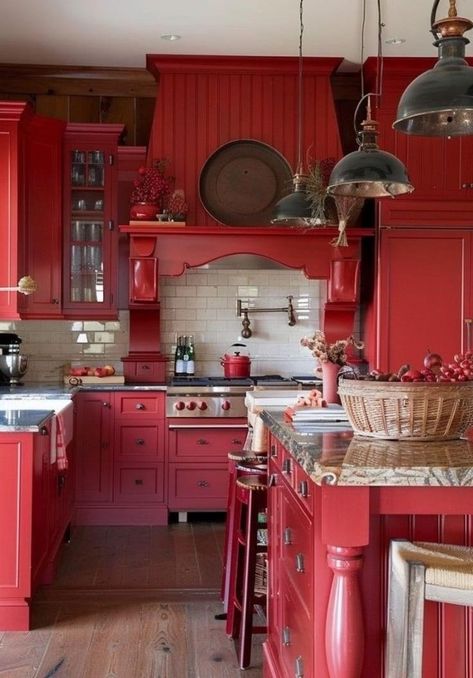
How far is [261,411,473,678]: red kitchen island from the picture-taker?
203cm

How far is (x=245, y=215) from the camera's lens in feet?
19.2

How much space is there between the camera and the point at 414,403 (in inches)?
90.9

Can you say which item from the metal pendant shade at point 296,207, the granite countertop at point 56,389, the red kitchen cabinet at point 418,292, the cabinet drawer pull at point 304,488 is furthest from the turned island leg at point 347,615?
the red kitchen cabinet at point 418,292

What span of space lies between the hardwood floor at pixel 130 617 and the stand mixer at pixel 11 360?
1244 millimetres

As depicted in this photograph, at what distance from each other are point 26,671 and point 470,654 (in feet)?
5.94

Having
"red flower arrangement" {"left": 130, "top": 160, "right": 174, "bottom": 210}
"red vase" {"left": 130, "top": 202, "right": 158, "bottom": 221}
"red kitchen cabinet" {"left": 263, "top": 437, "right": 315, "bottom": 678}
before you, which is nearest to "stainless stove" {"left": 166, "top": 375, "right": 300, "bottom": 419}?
"red vase" {"left": 130, "top": 202, "right": 158, "bottom": 221}

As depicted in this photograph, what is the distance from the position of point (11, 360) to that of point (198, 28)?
2507 mm

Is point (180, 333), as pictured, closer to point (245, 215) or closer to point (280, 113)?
point (245, 215)

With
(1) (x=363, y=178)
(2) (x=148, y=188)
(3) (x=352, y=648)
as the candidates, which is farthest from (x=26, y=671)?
(2) (x=148, y=188)

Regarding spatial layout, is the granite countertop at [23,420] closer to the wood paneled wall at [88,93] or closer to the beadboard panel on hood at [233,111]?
the beadboard panel on hood at [233,111]

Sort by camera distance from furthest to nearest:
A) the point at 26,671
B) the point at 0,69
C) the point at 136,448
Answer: the point at 0,69
the point at 136,448
the point at 26,671

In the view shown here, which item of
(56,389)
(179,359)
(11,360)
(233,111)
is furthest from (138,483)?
(233,111)

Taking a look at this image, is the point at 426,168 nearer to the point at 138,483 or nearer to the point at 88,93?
the point at 88,93

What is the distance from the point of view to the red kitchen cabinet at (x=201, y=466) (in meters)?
5.61
